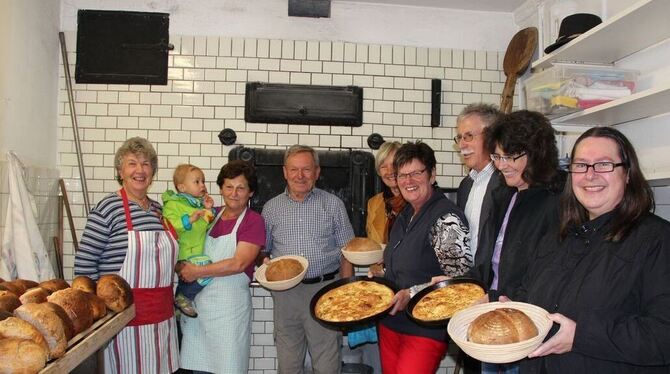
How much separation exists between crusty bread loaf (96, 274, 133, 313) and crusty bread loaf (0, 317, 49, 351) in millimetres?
632

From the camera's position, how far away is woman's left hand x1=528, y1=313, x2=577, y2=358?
4.88 ft

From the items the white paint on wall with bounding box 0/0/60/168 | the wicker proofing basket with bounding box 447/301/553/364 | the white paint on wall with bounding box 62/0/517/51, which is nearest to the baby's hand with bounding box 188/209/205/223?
the white paint on wall with bounding box 0/0/60/168

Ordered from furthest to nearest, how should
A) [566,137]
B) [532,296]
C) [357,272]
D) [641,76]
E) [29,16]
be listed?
[357,272] < [566,137] < [29,16] < [641,76] < [532,296]

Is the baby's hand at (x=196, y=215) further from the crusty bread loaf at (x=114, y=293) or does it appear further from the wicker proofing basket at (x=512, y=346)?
the wicker proofing basket at (x=512, y=346)

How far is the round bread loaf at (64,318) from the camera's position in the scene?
1.76m

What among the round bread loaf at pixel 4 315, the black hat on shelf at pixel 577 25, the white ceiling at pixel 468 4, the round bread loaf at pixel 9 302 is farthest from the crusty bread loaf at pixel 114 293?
the white ceiling at pixel 468 4

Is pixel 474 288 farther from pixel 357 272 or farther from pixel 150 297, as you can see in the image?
pixel 357 272

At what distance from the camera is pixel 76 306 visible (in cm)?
193

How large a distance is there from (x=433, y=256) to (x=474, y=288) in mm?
355

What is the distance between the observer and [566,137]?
157 inches

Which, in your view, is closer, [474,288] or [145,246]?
[474,288]

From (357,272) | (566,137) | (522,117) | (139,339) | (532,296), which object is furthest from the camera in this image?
(357,272)

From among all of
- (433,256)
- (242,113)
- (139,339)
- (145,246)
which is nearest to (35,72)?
(242,113)

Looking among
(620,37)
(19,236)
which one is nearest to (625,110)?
(620,37)
